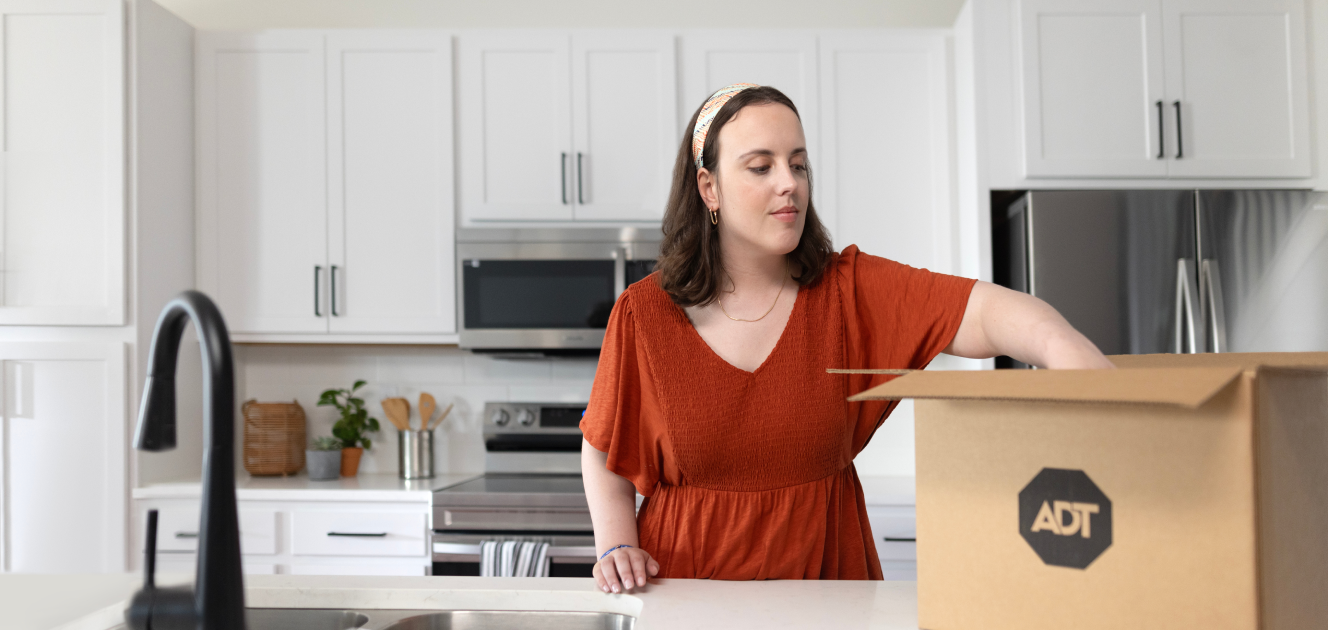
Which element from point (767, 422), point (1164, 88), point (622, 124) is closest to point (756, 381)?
point (767, 422)

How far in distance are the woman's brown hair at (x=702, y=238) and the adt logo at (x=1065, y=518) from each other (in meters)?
0.56

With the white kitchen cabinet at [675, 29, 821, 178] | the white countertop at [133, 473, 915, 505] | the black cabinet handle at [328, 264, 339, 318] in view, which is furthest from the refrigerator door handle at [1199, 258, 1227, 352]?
the black cabinet handle at [328, 264, 339, 318]

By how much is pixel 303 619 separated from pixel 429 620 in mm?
161

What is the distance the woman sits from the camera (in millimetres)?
1111

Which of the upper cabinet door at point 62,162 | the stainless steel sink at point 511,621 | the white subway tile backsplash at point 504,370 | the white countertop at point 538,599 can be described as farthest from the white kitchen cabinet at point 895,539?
the upper cabinet door at point 62,162

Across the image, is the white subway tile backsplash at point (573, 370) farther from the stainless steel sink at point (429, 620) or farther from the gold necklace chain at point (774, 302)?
the stainless steel sink at point (429, 620)

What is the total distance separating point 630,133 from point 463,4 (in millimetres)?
930

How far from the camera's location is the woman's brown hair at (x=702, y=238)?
117cm

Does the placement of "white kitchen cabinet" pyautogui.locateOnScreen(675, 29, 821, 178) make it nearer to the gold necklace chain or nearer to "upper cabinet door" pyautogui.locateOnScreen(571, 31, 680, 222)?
"upper cabinet door" pyautogui.locateOnScreen(571, 31, 680, 222)

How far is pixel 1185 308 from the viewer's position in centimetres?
227

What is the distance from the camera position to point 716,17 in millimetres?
2986

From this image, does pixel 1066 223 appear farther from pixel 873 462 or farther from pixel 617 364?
pixel 617 364

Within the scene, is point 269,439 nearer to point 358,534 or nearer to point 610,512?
point 358,534

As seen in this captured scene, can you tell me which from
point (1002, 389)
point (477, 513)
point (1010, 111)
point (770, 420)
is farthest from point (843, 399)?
point (1010, 111)
